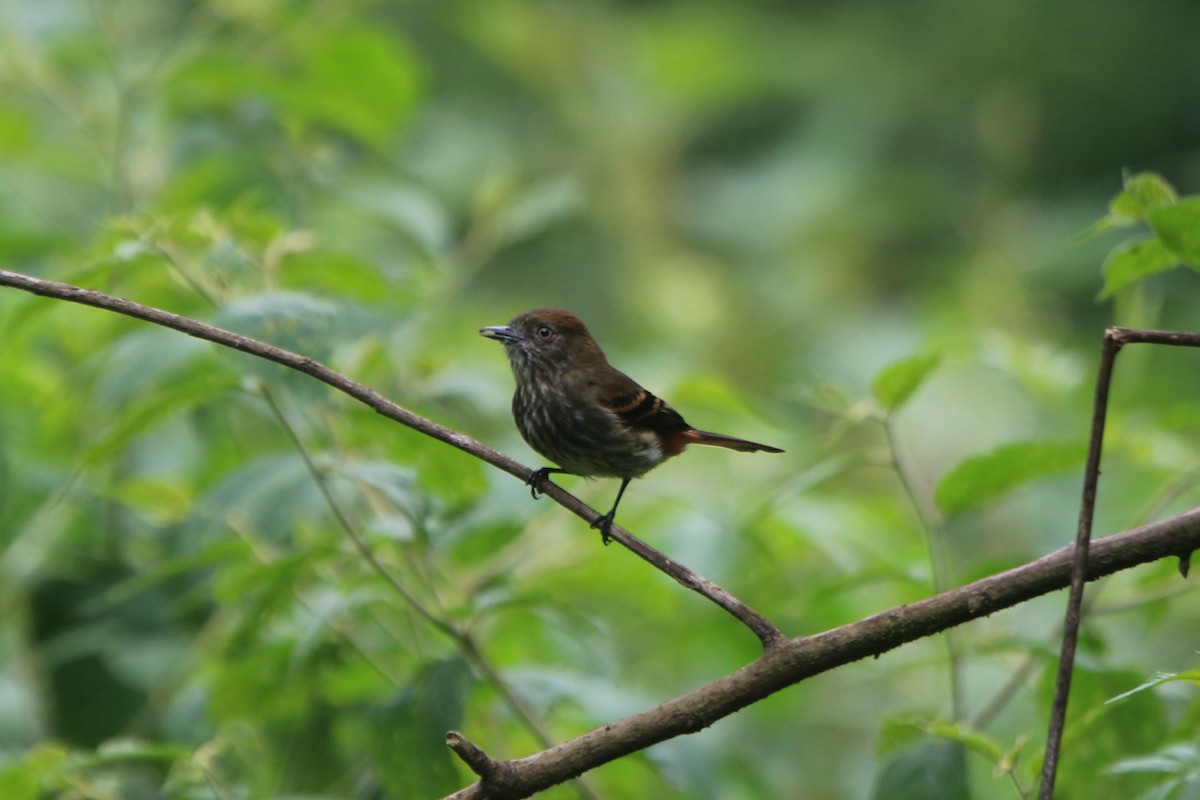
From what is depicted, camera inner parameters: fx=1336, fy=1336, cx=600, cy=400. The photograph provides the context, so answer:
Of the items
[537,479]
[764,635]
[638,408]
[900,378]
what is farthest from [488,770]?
[638,408]

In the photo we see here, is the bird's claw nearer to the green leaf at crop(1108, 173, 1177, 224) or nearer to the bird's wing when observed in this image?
the bird's wing

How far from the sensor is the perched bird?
3.26 m

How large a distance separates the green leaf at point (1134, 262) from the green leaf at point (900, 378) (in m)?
0.40

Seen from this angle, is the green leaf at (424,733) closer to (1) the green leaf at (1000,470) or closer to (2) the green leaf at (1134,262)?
(1) the green leaf at (1000,470)

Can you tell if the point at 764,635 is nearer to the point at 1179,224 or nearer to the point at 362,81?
the point at 1179,224

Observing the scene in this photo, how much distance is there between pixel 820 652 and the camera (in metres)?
1.87

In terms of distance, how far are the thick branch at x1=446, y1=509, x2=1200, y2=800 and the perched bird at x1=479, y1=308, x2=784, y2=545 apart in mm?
1163

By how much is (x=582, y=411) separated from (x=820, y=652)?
1.52m

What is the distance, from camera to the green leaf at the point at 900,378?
8.36 feet

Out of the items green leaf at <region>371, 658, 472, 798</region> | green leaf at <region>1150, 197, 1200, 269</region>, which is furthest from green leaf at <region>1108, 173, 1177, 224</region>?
green leaf at <region>371, 658, 472, 798</region>

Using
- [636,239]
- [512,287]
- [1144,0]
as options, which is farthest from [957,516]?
[1144,0]

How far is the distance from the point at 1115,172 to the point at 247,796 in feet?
21.6

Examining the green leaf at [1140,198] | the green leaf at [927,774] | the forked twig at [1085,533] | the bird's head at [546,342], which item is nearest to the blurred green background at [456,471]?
the green leaf at [927,774]

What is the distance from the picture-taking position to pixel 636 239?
22.4 feet
